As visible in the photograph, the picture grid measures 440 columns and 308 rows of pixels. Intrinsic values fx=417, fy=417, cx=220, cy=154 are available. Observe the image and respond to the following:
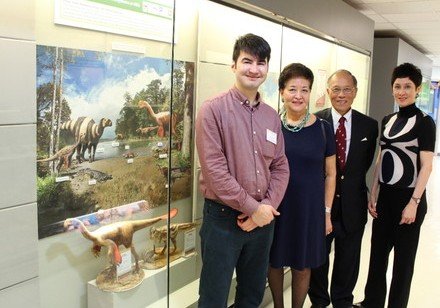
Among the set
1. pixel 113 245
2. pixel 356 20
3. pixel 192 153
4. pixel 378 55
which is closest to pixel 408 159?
pixel 192 153

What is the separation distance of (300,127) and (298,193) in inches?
15.0

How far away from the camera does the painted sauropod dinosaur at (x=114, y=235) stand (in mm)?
2141

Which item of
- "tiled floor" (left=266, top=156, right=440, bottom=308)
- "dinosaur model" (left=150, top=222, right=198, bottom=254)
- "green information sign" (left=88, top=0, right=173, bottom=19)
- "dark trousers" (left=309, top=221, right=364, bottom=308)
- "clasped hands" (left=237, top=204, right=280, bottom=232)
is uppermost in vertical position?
"green information sign" (left=88, top=0, right=173, bottom=19)

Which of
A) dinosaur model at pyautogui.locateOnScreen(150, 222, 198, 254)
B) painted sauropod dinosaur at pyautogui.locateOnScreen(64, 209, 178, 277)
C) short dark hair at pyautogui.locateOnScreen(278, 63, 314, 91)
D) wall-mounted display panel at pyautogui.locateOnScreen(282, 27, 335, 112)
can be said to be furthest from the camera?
wall-mounted display panel at pyautogui.locateOnScreen(282, 27, 335, 112)

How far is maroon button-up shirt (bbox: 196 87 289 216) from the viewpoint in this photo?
191 cm

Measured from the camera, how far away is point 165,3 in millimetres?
2293

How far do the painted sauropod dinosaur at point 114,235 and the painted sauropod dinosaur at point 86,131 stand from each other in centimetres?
34

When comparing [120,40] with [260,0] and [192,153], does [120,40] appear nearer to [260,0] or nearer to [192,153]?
[192,153]

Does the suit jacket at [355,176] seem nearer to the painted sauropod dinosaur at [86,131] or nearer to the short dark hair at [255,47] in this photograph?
the short dark hair at [255,47]

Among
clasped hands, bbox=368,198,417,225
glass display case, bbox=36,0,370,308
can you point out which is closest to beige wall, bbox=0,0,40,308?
glass display case, bbox=36,0,370,308

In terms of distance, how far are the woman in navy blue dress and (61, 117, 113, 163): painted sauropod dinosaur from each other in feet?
3.37

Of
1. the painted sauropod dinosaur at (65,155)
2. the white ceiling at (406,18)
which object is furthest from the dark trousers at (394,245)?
the white ceiling at (406,18)

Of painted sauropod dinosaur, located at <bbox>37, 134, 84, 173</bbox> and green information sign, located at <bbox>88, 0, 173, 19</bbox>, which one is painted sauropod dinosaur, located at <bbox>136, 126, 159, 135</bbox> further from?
green information sign, located at <bbox>88, 0, 173, 19</bbox>

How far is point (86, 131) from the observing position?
2078 millimetres
